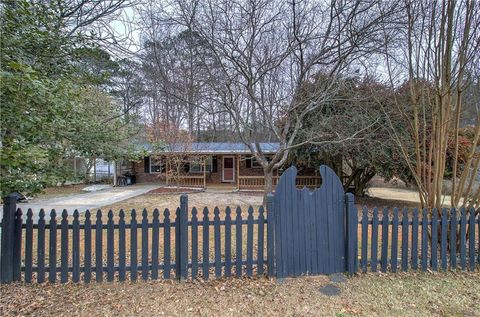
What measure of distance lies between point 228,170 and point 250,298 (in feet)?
54.5

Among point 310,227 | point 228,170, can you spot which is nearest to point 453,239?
point 310,227

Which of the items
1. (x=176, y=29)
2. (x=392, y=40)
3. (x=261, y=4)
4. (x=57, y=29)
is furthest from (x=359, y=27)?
(x=57, y=29)

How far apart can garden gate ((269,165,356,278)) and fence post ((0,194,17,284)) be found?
332cm

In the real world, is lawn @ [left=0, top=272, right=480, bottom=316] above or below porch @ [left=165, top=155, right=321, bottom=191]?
below

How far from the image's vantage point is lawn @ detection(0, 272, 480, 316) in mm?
3037

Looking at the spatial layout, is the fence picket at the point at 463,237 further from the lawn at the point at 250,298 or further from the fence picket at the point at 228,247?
the fence picket at the point at 228,247

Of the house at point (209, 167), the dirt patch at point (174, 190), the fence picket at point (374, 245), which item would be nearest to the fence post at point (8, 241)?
the fence picket at point (374, 245)

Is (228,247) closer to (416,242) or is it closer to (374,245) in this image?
(374,245)

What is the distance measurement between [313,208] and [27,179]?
132 inches

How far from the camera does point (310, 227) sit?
12.5 ft

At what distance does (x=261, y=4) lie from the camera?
21.2ft

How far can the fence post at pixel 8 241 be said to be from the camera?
348 centimetres

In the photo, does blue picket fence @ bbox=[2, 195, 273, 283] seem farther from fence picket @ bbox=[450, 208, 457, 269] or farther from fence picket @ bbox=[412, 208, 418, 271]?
fence picket @ bbox=[450, 208, 457, 269]

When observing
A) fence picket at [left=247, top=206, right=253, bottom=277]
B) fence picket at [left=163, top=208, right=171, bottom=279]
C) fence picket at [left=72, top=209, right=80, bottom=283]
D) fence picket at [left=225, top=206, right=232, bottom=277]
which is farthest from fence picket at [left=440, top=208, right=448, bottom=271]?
fence picket at [left=72, top=209, right=80, bottom=283]
